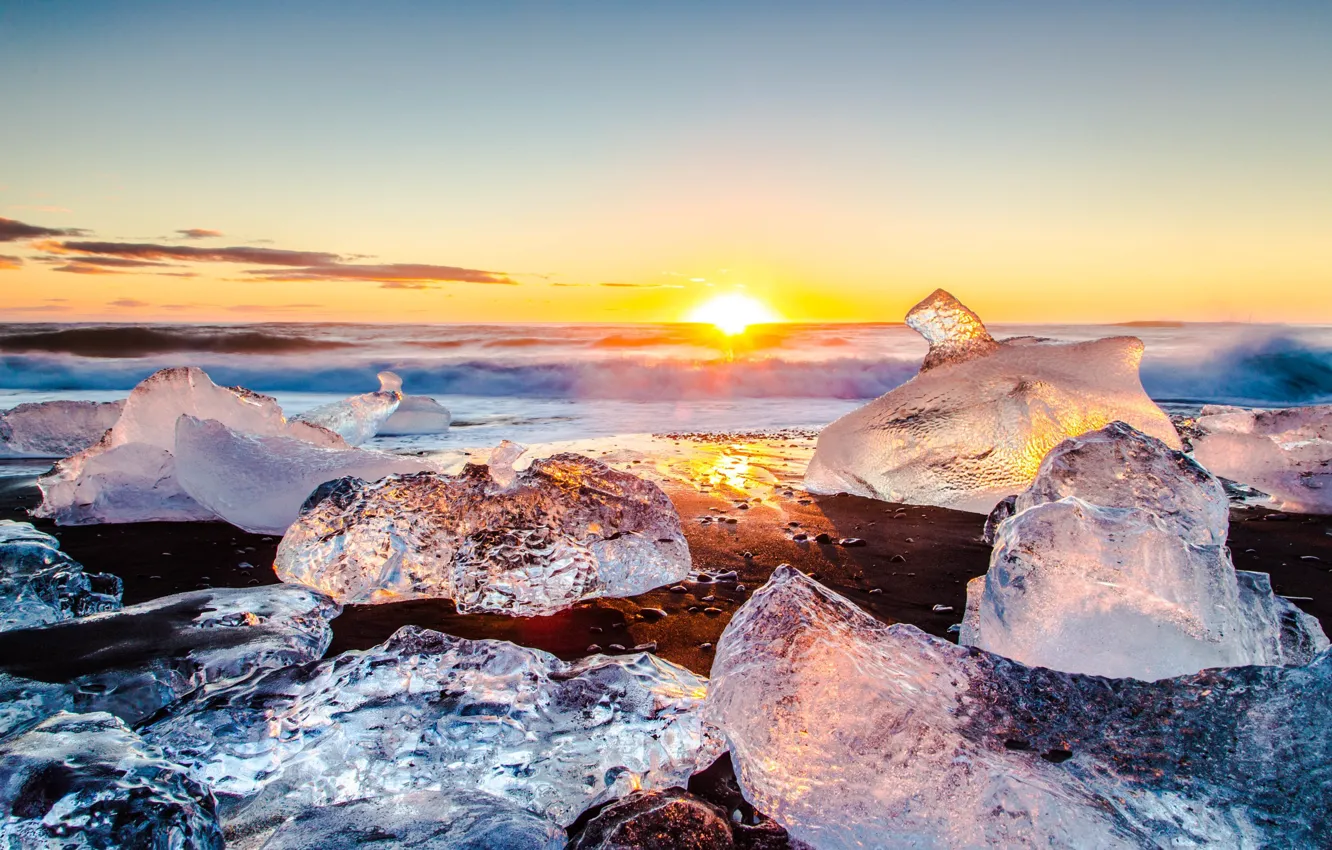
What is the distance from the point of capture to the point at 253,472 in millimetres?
3246

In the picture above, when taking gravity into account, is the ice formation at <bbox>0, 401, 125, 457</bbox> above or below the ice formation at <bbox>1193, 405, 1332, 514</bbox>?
below

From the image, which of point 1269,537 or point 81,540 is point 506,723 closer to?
point 81,540

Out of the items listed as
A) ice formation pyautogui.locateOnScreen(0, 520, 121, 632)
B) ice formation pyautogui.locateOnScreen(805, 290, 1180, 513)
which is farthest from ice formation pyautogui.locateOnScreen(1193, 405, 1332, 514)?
ice formation pyautogui.locateOnScreen(0, 520, 121, 632)

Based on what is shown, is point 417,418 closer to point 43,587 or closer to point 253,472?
point 253,472

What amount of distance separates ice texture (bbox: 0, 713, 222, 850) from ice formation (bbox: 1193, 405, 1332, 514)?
4.45 m

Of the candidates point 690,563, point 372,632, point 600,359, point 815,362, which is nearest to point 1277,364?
point 815,362

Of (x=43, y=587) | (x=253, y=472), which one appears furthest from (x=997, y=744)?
(x=253, y=472)

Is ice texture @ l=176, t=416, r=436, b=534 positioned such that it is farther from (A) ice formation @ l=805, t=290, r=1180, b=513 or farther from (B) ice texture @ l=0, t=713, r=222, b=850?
(A) ice formation @ l=805, t=290, r=1180, b=513

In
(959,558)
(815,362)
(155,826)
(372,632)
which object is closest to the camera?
(155,826)

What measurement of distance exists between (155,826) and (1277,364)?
16892 mm

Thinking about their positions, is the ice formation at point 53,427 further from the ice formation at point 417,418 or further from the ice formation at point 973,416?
the ice formation at point 973,416

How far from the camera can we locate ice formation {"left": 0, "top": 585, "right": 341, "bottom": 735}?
65.1 inches

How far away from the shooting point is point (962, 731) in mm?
1451

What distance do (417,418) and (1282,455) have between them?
21.5 ft
